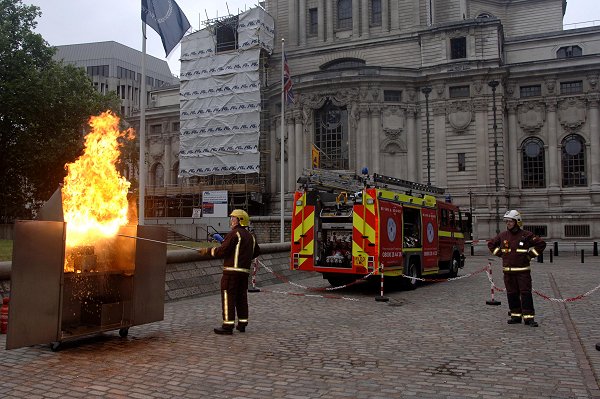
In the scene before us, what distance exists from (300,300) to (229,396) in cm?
771

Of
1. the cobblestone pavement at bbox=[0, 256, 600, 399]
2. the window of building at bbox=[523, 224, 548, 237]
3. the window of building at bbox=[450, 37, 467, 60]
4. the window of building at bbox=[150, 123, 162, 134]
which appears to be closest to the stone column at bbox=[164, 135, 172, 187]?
the window of building at bbox=[150, 123, 162, 134]

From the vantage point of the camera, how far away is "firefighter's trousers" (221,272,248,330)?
879 cm

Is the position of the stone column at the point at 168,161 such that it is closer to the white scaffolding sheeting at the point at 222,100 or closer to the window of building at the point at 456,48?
the white scaffolding sheeting at the point at 222,100

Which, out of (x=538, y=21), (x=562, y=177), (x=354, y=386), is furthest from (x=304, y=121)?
(x=354, y=386)

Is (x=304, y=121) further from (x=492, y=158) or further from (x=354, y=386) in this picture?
(x=354, y=386)

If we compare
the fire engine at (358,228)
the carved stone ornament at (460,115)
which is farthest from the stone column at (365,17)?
the fire engine at (358,228)

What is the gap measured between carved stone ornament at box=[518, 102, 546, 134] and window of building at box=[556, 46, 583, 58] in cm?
669

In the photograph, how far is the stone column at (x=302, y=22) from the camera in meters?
51.5

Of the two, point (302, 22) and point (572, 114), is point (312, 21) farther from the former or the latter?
point (572, 114)

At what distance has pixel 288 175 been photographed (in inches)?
1842

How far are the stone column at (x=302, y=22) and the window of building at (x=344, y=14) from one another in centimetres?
320

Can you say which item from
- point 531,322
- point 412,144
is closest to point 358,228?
point 531,322

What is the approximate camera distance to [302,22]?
51.7m

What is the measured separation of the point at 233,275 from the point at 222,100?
4222 cm
